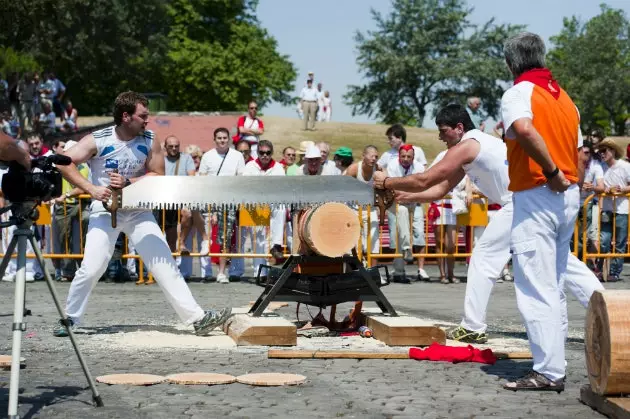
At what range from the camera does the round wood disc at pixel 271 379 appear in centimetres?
787

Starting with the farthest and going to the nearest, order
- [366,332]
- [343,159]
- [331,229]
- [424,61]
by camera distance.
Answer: [424,61], [343,159], [331,229], [366,332]

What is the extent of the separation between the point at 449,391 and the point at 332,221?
3.49 metres

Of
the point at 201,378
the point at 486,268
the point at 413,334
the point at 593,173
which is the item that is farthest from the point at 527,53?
the point at 593,173

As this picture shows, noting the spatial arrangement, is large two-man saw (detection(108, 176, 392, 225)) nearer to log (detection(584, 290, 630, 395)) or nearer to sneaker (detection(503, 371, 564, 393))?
sneaker (detection(503, 371, 564, 393))

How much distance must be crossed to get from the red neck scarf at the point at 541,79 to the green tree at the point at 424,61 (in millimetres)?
86926

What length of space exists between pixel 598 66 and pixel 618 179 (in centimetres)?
8263

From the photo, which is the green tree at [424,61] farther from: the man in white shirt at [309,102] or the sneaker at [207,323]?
the sneaker at [207,323]

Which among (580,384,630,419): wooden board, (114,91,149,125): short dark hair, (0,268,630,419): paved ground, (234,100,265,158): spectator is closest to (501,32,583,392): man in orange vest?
(0,268,630,419): paved ground

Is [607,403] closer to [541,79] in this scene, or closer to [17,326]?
[541,79]

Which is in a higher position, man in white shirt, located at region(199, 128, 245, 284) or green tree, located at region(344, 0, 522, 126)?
green tree, located at region(344, 0, 522, 126)

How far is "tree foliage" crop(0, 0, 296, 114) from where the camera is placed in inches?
2243

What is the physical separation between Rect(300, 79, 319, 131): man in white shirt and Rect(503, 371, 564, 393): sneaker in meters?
33.5

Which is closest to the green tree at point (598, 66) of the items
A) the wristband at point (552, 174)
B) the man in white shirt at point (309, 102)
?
the man in white shirt at point (309, 102)

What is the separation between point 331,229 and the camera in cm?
1098
